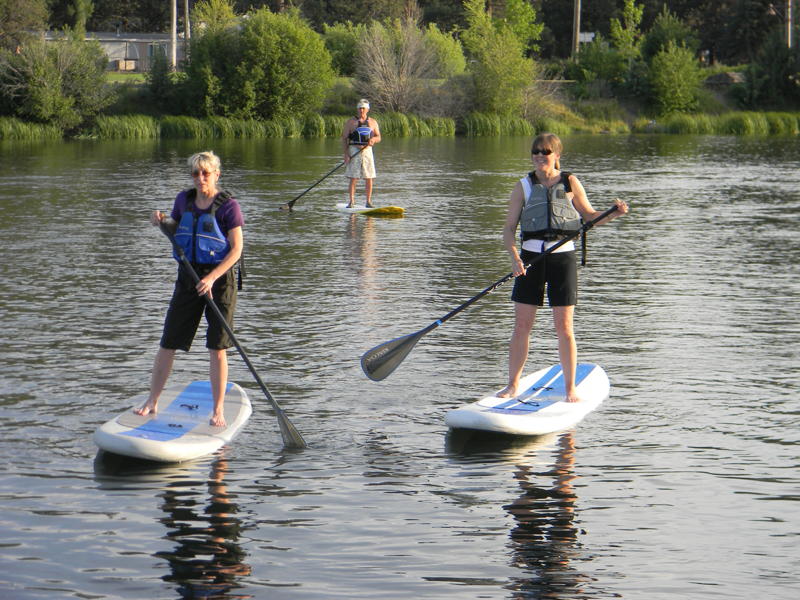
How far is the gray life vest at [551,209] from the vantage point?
8.02 metres

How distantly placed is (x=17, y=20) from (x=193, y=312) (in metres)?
57.1

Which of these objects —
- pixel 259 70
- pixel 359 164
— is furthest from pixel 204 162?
pixel 259 70

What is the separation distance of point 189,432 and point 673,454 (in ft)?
9.71

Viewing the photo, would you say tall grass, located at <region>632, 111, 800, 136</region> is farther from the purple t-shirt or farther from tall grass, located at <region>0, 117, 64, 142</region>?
the purple t-shirt

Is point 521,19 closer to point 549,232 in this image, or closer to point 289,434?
point 549,232

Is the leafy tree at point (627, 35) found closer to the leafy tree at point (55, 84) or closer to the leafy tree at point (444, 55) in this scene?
the leafy tree at point (444, 55)

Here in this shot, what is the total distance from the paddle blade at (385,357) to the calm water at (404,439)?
234 millimetres

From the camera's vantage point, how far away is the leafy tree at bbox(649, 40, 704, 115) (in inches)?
2394

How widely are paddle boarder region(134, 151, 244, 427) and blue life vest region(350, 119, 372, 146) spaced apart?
40.9 feet

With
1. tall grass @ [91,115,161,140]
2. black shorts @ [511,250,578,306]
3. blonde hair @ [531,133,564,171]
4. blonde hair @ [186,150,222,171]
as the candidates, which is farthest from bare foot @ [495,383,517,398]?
tall grass @ [91,115,161,140]

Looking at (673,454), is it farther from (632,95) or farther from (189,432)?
(632,95)

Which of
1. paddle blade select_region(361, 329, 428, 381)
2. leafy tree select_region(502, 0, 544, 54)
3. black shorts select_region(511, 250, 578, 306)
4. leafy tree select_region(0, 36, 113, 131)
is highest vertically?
leafy tree select_region(502, 0, 544, 54)

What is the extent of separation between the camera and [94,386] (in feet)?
30.0

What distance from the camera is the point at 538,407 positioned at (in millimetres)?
8227
